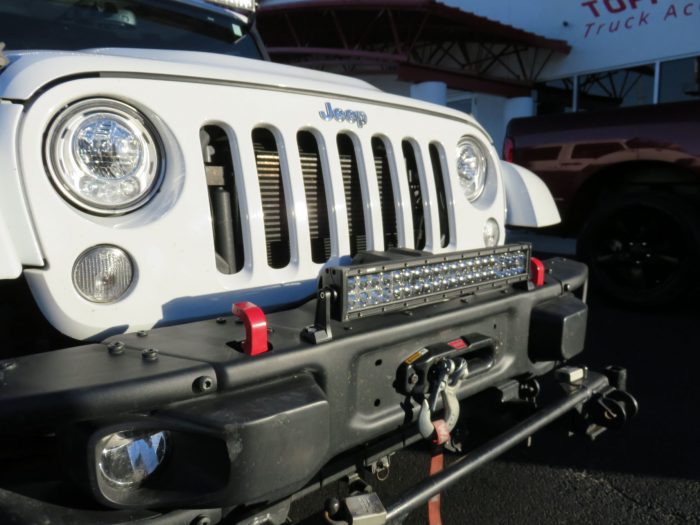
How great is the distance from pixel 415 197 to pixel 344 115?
1.81ft

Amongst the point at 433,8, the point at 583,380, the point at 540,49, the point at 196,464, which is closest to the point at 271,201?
the point at 196,464

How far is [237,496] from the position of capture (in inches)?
50.4

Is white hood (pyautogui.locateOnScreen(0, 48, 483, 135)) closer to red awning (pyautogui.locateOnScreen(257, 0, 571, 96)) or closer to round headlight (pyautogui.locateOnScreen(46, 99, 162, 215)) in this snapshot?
round headlight (pyautogui.locateOnScreen(46, 99, 162, 215))

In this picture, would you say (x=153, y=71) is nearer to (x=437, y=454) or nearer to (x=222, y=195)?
(x=222, y=195)

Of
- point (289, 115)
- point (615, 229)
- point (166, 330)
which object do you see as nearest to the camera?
point (166, 330)

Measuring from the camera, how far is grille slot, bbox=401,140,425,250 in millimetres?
2342

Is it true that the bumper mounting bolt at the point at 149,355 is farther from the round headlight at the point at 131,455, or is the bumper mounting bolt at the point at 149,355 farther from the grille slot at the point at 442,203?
the grille slot at the point at 442,203

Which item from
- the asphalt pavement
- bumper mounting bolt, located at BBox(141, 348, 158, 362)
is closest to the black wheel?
the asphalt pavement

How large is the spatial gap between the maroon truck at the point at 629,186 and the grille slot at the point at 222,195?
12.5ft

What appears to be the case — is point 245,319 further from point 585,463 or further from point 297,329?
point 585,463

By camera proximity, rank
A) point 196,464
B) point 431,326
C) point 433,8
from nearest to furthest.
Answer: point 196,464
point 431,326
point 433,8

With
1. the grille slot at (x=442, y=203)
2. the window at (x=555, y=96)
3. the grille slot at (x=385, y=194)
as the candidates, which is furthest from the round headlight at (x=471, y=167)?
the window at (x=555, y=96)

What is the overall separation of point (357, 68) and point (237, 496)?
12.8 m

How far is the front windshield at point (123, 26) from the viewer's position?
261cm
